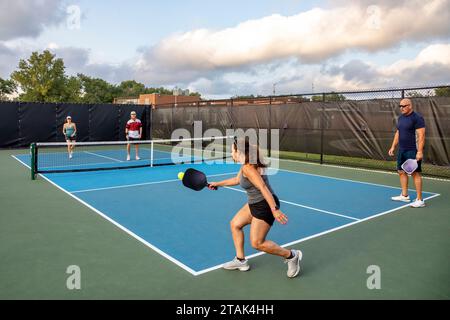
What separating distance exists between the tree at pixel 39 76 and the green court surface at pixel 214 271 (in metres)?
37.7

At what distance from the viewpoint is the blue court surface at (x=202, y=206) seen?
15.9ft

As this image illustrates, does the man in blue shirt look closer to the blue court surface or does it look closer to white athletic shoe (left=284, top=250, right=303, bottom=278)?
the blue court surface

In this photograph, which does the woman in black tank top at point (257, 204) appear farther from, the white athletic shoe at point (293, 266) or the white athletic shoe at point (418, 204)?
the white athletic shoe at point (418, 204)

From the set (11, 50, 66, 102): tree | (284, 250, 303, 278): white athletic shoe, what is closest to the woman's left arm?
(284, 250, 303, 278): white athletic shoe

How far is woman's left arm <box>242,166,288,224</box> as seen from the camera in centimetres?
338

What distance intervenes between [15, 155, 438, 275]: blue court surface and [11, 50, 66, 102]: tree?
33760 mm

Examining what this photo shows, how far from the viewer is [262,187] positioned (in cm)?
344

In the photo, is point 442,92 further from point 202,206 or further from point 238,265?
point 238,265

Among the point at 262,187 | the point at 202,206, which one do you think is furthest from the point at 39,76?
the point at 262,187

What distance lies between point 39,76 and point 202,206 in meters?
39.7

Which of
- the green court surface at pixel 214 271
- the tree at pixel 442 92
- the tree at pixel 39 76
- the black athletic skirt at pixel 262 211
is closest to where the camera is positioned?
the green court surface at pixel 214 271

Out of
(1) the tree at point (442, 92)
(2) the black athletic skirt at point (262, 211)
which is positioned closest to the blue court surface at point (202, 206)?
(2) the black athletic skirt at point (262, 211)

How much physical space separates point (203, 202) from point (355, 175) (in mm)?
5696
